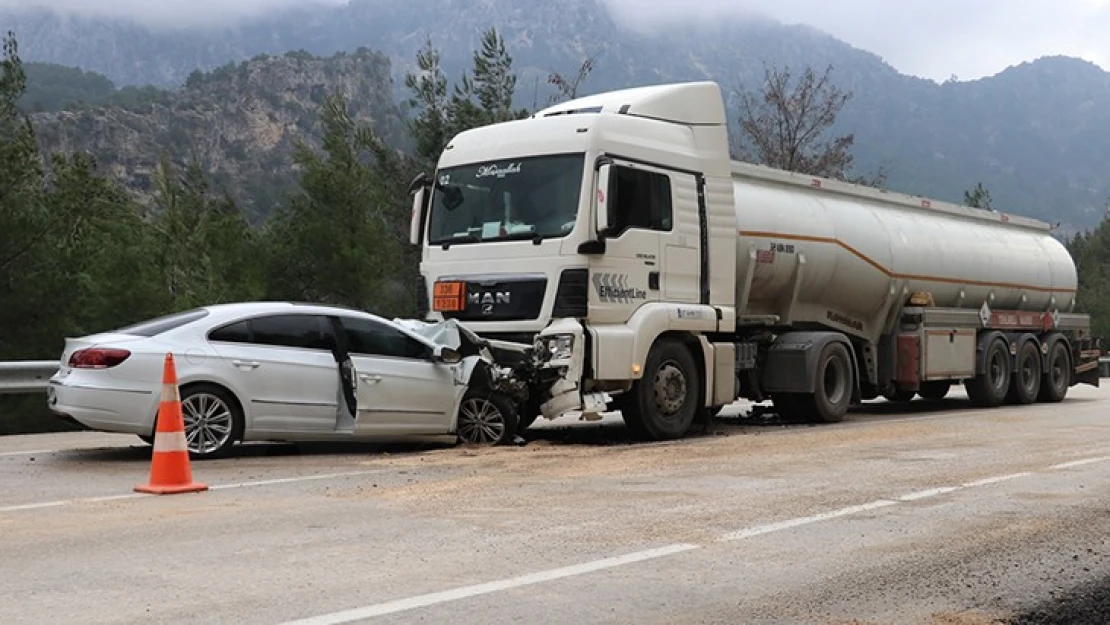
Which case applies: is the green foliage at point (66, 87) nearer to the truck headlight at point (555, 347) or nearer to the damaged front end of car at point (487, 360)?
the damaged front end of car at point (487, 360)

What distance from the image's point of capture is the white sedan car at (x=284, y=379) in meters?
9.88

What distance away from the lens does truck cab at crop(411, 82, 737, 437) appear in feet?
38.1

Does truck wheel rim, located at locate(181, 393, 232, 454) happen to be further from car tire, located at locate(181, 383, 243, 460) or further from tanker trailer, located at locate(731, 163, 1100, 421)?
tanker trailer, located at locate(731, 163, 1100, 421)

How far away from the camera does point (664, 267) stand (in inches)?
491

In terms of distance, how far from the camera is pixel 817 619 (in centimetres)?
507

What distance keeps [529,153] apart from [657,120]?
5.29 feet

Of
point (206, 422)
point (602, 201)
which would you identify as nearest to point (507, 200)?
point (602, 201)

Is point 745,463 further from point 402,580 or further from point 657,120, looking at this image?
point 402,580

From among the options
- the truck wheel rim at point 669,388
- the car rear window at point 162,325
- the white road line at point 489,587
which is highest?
the car rear window at point 162,325

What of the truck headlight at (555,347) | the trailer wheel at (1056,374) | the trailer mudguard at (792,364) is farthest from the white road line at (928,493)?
the trailer wheel at (1056,374)

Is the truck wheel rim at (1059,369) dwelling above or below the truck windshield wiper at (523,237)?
below

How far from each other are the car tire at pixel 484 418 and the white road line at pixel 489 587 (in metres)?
5.33

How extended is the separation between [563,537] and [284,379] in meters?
4.55

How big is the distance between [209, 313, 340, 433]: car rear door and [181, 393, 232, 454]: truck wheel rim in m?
0.22
